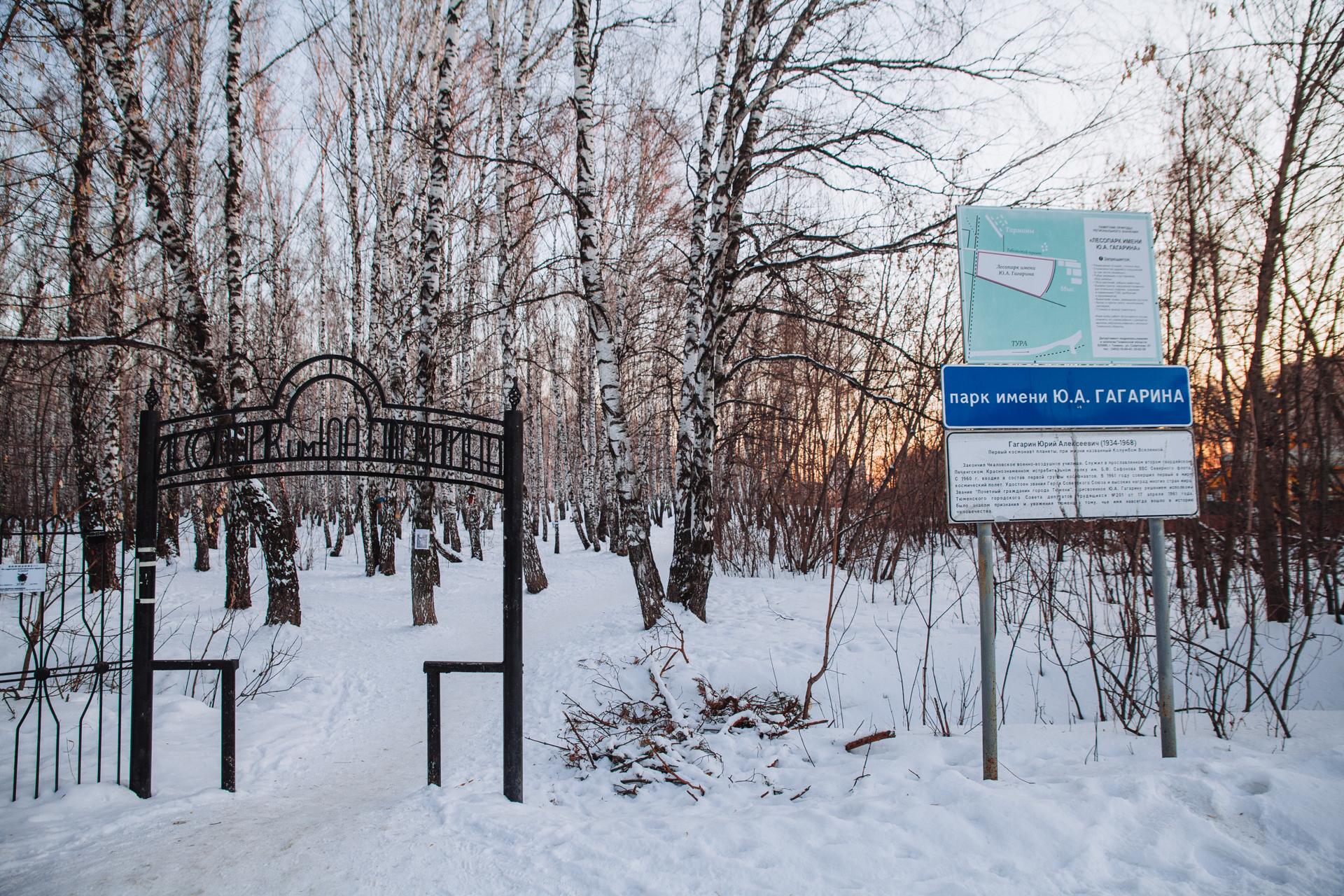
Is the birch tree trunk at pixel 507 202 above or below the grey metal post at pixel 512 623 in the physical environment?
above

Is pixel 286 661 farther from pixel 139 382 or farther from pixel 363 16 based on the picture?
pixel 139 382

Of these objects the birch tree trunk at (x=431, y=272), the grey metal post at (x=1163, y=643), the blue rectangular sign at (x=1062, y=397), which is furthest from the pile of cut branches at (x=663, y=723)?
the birch tree trunk at (x=431, y=272)

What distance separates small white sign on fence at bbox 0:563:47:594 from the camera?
356 centimetres

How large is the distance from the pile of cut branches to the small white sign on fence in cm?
320

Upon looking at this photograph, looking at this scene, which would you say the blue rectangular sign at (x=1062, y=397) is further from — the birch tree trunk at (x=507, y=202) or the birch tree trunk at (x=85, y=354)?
the birch tree trunk at (x=85, y=354)

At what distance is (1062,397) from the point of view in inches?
138

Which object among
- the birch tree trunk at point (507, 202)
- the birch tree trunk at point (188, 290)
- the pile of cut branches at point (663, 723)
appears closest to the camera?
the pile of cut branches at point (663, 723)

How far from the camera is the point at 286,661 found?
6719mm

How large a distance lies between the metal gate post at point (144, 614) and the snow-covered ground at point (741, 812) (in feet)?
0.60

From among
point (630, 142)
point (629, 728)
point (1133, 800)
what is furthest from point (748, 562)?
point (630, 142)

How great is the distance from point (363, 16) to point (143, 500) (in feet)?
43.2

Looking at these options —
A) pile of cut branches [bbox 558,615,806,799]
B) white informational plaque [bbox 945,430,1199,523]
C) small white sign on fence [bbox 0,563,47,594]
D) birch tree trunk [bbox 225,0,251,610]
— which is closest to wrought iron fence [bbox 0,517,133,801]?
small white sign on fence [bbox 0,563,47,594]

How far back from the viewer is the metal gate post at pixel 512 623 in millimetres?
3750

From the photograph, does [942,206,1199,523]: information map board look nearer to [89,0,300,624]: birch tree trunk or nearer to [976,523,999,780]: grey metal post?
[976,523,999,780]: grey metal post
